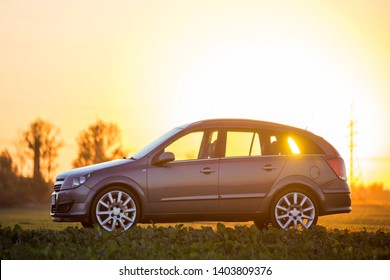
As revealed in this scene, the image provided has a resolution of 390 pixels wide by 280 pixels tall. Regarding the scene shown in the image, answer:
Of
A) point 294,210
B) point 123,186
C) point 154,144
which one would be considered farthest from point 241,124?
point 123,186

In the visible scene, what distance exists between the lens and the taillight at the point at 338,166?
47.1ft

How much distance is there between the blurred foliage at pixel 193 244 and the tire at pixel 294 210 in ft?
1.64

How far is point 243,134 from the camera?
14.3 meters

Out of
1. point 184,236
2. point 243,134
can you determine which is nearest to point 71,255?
point 184,236

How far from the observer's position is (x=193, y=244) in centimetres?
1166

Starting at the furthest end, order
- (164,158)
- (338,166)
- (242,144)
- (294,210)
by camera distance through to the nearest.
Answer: (338,166)
(242,144)
(294,210)
(164,158)

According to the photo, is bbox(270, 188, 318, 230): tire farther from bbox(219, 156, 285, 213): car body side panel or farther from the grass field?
the grass field

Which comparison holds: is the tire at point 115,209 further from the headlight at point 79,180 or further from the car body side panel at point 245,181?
the car body side panel at point 245,181

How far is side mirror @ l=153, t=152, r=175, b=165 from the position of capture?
13.5 metres

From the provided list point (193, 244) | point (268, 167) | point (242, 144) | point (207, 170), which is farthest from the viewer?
point (242, 144)

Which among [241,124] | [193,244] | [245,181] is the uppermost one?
[241,124]

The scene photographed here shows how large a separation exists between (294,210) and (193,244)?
304 centimetres

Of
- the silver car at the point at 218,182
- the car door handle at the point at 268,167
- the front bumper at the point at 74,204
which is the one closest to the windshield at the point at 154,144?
the silver car at the point at 218,182

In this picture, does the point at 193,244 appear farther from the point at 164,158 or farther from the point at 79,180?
the point at 79,180
